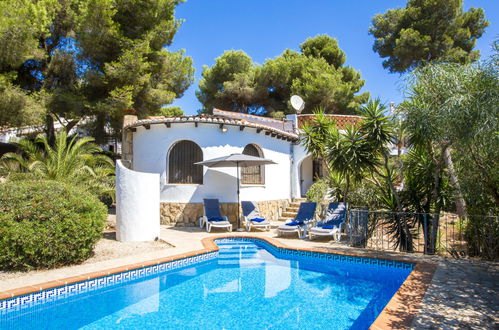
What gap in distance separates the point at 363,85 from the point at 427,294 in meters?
31.4

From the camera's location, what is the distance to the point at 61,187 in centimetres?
866

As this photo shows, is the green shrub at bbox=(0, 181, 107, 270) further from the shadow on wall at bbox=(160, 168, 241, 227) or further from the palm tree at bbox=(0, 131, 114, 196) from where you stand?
the shadow on wall at bbox=(160, 168, 241, 227)

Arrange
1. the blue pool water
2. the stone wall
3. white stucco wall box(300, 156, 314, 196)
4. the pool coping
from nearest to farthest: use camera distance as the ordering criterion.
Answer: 1. the pool coping
2. the blue pool water
3. the stone wall
4. white stucco wall box(300, 156, 314, 196)

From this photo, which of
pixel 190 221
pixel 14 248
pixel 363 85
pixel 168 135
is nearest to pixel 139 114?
pixel 168 135

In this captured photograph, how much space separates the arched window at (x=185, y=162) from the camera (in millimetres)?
15633

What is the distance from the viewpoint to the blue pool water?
5.89 meters

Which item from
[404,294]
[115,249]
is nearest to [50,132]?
[115,249]

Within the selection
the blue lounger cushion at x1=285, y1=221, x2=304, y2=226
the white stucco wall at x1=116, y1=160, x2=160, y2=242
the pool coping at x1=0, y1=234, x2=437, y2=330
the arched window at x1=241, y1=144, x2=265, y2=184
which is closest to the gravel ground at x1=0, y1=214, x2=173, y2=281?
the white stucco wall at x1=116, y1=160, x2=160, y2=242

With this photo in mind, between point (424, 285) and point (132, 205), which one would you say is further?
point (132, 205)

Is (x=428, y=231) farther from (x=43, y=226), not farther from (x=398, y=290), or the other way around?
→ (x=43, y=226)

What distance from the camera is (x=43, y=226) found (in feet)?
25.5

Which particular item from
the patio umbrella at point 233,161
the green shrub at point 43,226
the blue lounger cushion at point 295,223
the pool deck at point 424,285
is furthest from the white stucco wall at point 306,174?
the green shrub at point 43,226

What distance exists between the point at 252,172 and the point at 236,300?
10.6 m

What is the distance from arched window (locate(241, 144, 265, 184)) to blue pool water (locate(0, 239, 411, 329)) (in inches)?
290
